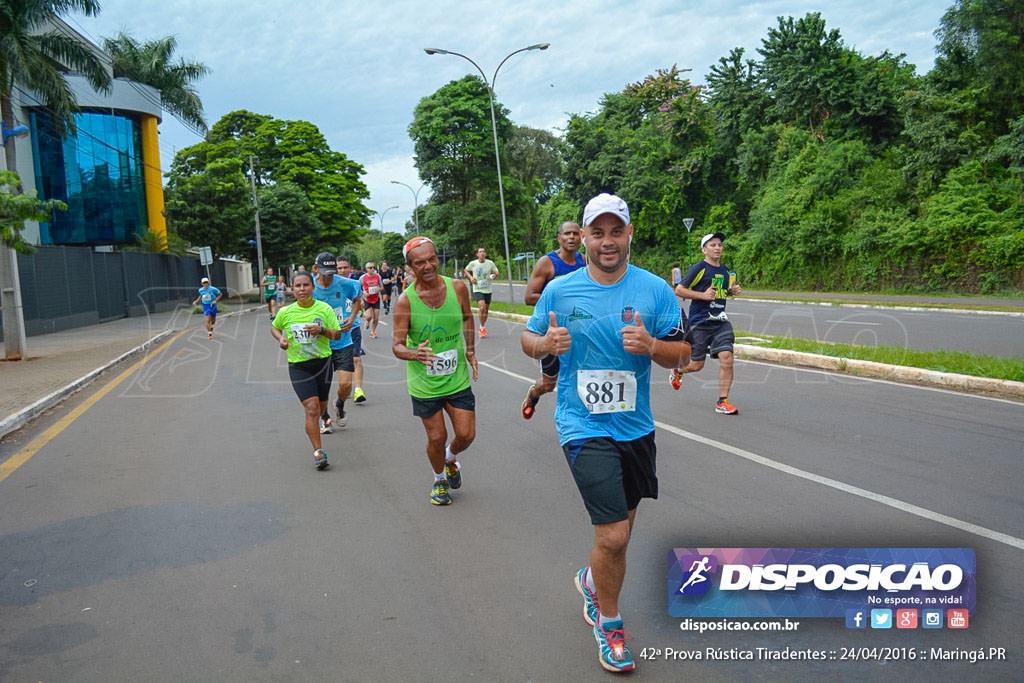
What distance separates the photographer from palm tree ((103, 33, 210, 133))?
43375mm

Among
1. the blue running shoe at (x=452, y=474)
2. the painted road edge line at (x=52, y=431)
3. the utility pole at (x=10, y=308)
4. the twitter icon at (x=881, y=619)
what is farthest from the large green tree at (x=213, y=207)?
the twitter icon at (x=881, y=619)

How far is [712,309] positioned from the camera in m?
8.38

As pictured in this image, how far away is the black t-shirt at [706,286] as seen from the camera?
320 inches

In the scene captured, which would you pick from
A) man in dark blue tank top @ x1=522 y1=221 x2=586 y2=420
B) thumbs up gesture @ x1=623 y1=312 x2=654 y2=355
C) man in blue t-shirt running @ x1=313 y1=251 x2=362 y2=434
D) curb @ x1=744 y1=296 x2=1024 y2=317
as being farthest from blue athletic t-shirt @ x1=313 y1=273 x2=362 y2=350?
curb @ x1=744 y1=296 x2=1024 y2=317

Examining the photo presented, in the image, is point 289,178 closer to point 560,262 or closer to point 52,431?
point 52,431

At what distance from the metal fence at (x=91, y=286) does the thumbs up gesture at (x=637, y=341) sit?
71.2 feet

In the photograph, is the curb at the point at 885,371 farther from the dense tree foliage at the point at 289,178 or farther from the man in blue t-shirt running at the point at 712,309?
the dense tree foliage at the point at 289,178

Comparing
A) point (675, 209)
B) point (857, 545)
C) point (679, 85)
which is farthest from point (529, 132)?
A: point (857, 545)

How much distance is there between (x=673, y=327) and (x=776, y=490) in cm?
263

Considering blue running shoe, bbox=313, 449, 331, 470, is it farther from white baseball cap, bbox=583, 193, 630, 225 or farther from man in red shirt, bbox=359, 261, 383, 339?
man in red shirt, bbox=359, 261, 383, 339

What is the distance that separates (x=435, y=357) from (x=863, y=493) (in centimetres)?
306

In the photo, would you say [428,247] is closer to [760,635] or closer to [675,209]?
[760,635]

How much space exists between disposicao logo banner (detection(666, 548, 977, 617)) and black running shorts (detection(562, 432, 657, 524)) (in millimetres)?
602

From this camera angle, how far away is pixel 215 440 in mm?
8188
